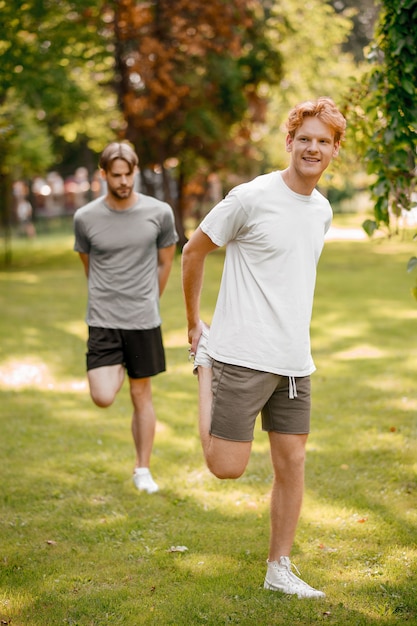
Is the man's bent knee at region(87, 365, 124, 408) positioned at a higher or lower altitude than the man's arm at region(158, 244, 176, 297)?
lower

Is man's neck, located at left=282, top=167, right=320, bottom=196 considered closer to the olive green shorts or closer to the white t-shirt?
the white t-shirt

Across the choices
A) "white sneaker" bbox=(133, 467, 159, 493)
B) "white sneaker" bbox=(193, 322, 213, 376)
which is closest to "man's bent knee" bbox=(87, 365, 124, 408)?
"white sneaker" bbox=(133, 467, 159, 493)

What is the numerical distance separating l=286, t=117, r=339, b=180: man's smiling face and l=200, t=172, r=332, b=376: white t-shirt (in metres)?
0.12

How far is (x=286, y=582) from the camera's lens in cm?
417

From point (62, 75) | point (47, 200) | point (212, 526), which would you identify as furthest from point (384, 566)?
point (47, 200)

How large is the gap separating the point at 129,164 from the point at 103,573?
2527 mm

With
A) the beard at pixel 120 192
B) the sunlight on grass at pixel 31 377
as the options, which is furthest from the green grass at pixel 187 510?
the beard at pixel 120 192

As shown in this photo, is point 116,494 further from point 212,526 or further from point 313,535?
point 313,535

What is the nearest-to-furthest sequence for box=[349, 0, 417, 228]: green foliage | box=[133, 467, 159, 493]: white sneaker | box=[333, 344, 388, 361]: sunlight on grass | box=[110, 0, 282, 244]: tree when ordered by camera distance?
box=[349, 0, 417, 228]: green foliage
box=[133, 467, 159, 493]: white sneaker
box=[333, 344, 388, 361]: sunlight on grass
box=[110, 0, 282, 244]: tree

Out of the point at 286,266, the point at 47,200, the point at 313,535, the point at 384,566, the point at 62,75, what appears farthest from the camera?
the point at 47,200

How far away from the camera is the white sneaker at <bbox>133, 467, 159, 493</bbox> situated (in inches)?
229

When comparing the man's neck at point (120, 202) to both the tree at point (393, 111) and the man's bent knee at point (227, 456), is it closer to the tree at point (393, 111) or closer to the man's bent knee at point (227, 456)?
the tree at point (393, 111)

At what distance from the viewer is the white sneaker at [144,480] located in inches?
229

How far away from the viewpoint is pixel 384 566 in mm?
4492
